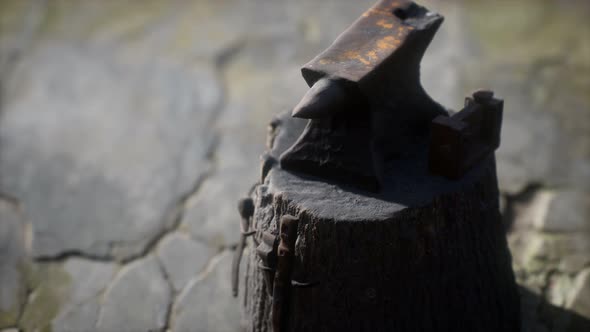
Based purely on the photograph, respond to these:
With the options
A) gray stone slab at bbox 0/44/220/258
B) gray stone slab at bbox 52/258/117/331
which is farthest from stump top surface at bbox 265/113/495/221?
gray stone slab at bbox 0/44/220/258

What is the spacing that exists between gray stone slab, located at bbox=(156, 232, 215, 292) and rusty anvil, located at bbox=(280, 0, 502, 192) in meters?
1.44

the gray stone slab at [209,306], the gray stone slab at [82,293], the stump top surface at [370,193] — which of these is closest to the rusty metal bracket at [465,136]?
the stump top surface at [370,193]

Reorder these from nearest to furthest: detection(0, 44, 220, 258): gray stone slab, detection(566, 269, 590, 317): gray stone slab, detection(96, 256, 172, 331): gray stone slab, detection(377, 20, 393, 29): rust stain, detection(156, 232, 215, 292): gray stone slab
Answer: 1. detection(377, 20, 393, 29): rust stain
2. detection(566, 269, 590, 317): gray stone slab
3. detection(96, 256, 172, 331): gray stone slab
4. detection(156, 232, 215, 292): gray stone slab
5. detection(0, 44, 220, 258): gray stone slab

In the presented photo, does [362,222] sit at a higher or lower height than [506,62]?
lower

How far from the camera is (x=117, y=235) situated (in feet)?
13.4

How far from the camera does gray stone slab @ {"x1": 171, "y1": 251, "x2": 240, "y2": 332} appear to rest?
3387 millimetres

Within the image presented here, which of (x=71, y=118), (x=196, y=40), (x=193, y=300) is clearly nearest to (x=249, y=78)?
(x=196, y=40)

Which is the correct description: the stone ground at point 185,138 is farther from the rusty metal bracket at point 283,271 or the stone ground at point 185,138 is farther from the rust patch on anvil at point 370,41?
the rust patch on anvil at point 370,41

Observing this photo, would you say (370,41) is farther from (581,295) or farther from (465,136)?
(581,295)

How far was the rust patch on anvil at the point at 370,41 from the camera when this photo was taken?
2.40 meters

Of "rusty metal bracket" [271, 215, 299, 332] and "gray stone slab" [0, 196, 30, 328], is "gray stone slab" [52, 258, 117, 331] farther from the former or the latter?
"rusty metal bracket" [271, 215, 299, 332]

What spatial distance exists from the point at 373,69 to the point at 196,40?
4212mm

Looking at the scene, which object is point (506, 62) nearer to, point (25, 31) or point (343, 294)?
point (343, 294)

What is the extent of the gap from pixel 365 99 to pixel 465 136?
16.5 inches
